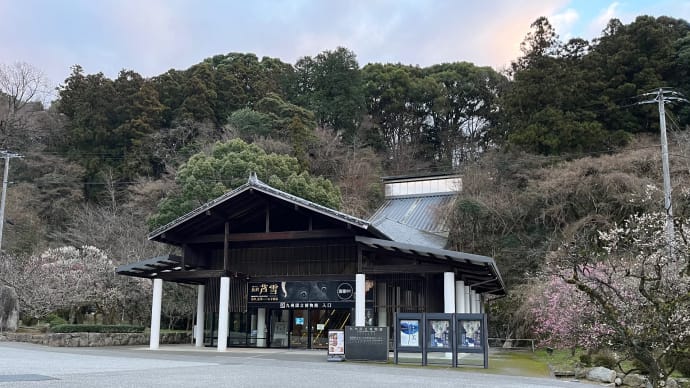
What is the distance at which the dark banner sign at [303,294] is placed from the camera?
1995 cm

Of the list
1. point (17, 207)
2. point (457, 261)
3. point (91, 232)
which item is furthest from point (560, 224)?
point (17, 207)

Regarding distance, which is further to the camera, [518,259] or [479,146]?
[479,146]

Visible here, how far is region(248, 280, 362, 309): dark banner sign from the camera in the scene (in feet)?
65.5

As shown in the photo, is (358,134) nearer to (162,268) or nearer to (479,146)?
(479,146)

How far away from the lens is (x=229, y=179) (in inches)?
1166

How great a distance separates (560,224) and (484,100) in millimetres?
21439

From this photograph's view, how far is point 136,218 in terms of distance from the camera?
34.7m

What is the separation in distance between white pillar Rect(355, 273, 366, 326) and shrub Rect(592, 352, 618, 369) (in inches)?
267

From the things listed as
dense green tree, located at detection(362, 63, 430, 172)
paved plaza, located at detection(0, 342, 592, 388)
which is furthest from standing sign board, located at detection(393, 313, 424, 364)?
dense green tree, located at detection(362, 63, 430, 172)

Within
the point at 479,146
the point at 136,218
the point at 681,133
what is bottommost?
the point at 136,218

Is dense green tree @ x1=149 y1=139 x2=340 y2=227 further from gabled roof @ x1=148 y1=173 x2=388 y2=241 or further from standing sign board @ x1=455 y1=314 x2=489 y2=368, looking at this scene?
standing sign board @ x1=455 y1=314 x2=489 y2=368

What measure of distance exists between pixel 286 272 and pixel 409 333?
6.95 metres

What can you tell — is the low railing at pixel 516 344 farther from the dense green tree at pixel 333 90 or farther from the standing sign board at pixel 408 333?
the dense green tree at pixel 333 90

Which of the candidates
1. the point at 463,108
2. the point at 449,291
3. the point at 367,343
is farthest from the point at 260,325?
the point at 463,108
